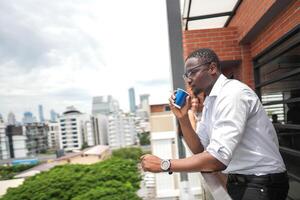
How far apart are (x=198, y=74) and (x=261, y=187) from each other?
66 cm

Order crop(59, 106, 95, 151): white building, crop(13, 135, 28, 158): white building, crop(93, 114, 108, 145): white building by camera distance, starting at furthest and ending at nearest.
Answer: crop(93, 114, 108, 145): white building → crop(59, 106, 95, 151): white building → crop(13, 135, 28, 158): white building

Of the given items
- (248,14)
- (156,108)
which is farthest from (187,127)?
(156,108)

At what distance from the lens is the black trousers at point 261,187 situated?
55.2 inches

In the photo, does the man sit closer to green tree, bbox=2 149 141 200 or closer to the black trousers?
the black trousers

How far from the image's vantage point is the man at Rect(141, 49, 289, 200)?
3.96 feet

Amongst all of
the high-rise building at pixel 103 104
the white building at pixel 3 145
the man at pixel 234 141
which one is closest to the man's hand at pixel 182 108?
the man at pixel 234 141

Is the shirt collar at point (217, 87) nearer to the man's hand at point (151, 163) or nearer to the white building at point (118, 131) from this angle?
the man's hand at point (151, 163)

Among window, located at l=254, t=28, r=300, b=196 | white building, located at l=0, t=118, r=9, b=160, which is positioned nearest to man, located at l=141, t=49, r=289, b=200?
window, located at l=254, t=28, r=300, b=196

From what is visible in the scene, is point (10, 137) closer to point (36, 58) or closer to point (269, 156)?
point (36, 58)

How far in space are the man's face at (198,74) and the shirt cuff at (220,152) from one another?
1.36ft

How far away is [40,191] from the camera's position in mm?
16344

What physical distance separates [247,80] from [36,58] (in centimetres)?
9380

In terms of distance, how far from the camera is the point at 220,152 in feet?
3.90

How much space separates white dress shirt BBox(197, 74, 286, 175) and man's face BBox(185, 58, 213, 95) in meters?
0.07
